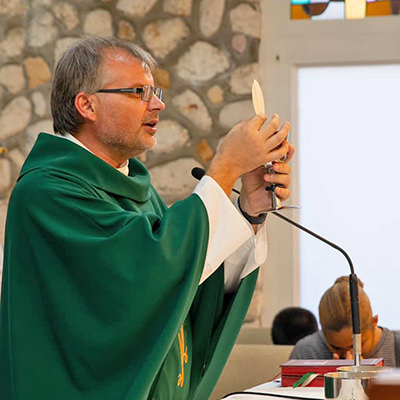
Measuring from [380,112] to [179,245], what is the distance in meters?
4.21

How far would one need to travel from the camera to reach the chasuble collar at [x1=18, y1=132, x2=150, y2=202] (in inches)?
80.0

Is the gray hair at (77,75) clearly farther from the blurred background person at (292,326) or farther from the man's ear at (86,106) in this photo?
→ the blurred background person at (292,326)

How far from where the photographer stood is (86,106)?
2236 millimetres

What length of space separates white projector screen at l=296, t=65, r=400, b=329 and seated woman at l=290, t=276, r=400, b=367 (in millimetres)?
2269

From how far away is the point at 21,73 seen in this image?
19.2ft

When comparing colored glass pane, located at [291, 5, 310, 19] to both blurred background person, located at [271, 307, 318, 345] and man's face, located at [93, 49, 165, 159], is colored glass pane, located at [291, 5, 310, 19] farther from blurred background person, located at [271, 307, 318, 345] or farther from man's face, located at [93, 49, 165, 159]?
man's face, located at [93, 49, 165, 159]

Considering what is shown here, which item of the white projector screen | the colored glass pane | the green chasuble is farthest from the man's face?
the colored glass pane

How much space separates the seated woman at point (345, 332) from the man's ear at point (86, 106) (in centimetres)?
149

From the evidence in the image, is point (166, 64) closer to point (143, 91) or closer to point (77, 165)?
point (143, 91)

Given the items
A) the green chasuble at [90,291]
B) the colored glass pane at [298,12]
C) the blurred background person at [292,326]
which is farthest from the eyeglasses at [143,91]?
the colored glass pane at [298,12]

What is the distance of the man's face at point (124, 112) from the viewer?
2.19m

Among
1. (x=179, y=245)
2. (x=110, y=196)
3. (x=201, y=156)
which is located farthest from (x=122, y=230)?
(x=201, y=156)

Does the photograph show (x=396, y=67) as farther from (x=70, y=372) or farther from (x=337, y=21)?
(x=70, y=372)

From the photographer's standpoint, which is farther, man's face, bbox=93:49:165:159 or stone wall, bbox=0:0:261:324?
stone wall, bbox=0:0:261:324
